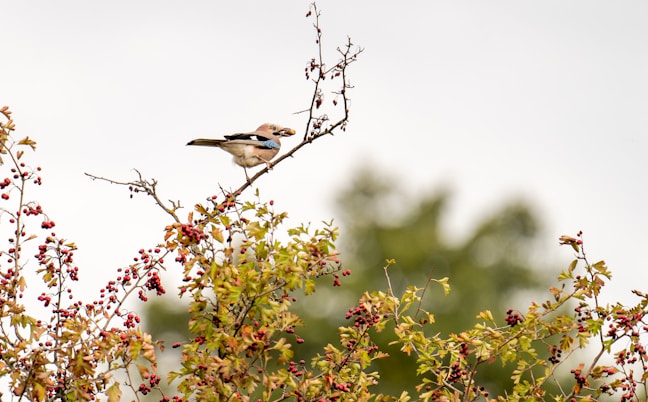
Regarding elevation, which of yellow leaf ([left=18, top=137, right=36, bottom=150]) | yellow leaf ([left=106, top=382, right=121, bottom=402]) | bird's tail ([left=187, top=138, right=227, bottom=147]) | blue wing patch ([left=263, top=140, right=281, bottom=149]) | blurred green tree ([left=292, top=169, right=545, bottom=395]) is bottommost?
yellow leaf ([left=106, top=382, right=121, bottom=402])

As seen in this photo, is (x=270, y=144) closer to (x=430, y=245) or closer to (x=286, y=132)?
(x=286, y=132)

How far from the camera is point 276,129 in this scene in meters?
12.4

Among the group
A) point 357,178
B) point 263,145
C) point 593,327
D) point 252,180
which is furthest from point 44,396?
point 357,178

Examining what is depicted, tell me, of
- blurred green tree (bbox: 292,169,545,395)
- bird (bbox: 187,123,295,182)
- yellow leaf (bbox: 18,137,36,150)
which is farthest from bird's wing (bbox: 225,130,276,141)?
blurred green tree (bbox: 292,169,545,395)

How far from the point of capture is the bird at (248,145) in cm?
1162

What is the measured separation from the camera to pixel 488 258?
40.3m

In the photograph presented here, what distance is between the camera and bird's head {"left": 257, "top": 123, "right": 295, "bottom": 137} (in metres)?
12.2

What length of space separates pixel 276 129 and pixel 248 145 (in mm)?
803

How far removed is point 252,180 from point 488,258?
3154 centimetres

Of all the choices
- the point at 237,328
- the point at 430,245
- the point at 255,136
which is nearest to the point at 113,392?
the point at 237,328

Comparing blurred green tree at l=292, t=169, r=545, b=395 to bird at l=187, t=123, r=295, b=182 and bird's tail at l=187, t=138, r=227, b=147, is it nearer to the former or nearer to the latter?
bird at l=187, t=123, r=295, b=182

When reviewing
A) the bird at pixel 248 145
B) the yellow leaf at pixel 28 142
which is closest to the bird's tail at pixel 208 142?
the bird at pixel 248 145

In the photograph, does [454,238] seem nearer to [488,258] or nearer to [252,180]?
[488,258]

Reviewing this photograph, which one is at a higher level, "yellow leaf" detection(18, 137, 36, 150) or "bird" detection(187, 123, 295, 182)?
"bird" detection(187, 123, 295, 182)
